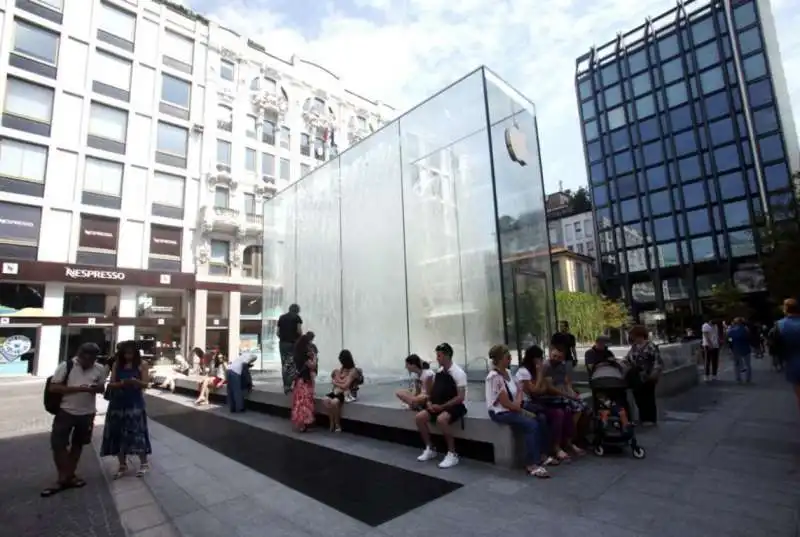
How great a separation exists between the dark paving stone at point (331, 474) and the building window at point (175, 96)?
24.3 m

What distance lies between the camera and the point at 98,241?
22.4 meters

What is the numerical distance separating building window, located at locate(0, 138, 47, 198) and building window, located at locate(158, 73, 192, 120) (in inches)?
276

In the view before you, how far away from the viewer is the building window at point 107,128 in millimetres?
23062

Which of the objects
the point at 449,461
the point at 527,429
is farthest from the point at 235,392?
the point at 527,429

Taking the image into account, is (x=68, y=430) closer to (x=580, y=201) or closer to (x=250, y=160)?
(x=250, y=160)

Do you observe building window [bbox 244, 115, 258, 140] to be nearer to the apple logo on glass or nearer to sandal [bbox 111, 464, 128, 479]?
the apple logo on glass

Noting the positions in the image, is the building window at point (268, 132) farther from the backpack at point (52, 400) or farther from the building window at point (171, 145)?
the backpack at point (52, 400)

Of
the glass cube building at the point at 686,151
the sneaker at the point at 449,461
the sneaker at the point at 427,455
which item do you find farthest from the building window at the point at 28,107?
the glass cube building at the point at 686,151

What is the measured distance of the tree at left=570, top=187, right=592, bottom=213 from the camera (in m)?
58.2

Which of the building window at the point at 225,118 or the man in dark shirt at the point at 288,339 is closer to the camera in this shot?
the man in dark shirt at the point at 288,339

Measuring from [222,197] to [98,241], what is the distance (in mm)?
7391

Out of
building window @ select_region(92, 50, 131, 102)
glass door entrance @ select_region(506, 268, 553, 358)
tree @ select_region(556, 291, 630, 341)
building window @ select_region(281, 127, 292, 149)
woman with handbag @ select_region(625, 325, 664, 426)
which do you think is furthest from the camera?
tree @ select_region(556, 291, 630, 341)

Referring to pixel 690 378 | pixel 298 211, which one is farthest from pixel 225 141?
pixel 690 378

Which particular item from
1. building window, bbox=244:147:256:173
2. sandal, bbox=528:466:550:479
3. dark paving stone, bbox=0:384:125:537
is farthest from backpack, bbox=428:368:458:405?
building window, bbox=244:147:256:173
